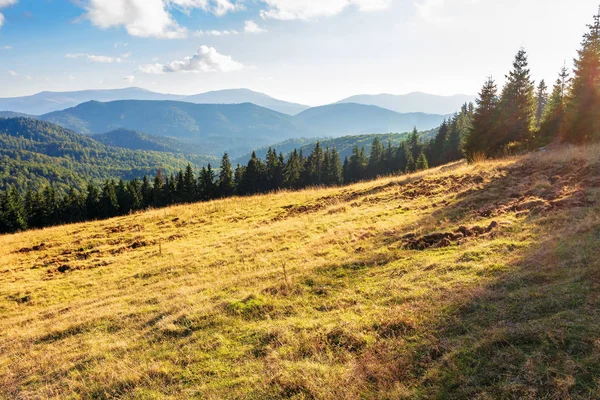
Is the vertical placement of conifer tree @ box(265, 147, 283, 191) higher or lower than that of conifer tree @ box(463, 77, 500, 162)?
lower

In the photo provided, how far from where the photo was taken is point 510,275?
6.33m

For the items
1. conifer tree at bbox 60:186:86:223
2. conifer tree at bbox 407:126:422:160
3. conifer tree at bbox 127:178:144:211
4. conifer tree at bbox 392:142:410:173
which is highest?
conifer tree at bbox 407:126:422:160

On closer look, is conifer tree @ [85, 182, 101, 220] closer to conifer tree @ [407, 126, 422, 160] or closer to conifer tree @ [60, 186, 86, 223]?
A: conifer tree @ [60, 186, 86, 223]

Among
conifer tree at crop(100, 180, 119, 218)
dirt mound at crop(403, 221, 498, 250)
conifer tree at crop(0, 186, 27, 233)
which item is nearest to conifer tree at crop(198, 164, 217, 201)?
conifer tree at crop(100, 180, 119, 218)

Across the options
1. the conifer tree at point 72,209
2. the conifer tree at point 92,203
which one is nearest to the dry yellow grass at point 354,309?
the conifer tree at point 92,203

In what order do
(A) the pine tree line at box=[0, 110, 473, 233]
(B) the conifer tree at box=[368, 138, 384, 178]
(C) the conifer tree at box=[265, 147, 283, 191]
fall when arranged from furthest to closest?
1. (B) the conifer tree at box=[368, 138, 384, 178]
2. (C) the conifer tree at box=[265, 147, 283, 191]
3. (A) the pine tree line at box=[0, 110, 473, 233]

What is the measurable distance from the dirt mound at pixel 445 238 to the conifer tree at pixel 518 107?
29967 millimetres

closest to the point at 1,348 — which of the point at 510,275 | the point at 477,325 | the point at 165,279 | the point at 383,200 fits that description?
the point at 165,279

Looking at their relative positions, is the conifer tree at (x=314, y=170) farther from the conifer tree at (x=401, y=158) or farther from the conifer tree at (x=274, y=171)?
the conifer tree at (x=401, y=158)

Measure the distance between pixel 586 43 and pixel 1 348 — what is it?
1910 inches

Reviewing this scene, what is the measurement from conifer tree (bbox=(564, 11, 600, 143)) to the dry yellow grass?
17661 millimetres

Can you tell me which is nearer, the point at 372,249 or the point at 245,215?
the point at 372,249

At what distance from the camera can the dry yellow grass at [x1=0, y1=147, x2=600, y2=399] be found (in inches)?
176

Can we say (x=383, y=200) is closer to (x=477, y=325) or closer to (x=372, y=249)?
(x=372, y=249)
